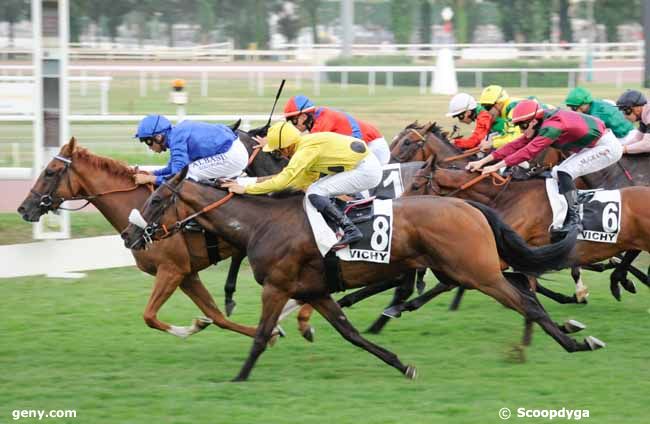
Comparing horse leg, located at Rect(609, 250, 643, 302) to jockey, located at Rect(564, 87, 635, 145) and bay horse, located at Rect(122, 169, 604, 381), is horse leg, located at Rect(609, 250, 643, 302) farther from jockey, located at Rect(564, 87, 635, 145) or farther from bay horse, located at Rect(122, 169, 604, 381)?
bay horse, located at Rect(122, 169, 604, 381)

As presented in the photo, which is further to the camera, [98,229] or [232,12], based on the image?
[232,12]

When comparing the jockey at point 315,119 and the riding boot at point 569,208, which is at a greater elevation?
the jockey at point 315,119

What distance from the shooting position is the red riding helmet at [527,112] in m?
7.80

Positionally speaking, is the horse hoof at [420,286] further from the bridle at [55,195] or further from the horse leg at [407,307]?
the bridle at [55,195]

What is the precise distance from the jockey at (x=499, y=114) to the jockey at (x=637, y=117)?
93 centimetres

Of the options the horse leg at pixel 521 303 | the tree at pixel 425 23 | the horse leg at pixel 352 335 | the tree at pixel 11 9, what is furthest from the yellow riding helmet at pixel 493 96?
the tree at pixel 11 9

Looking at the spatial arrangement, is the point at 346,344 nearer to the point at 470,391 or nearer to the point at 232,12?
the point at 470,391

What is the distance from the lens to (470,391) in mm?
6031

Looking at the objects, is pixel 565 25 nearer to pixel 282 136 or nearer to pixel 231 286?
pixel 231 286

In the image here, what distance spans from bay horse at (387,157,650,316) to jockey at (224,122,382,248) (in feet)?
4.06

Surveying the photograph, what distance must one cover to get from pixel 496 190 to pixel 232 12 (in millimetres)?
35511

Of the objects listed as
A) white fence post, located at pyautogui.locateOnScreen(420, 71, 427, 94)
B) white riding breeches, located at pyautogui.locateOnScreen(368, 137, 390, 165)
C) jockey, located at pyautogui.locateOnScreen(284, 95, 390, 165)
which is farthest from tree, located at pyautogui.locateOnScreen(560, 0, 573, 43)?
jockey, located at pyautogui.locateOnScreen(284, 95, 390, 165)

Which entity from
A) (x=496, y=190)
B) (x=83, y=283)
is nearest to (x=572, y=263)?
(x=496, y=190)

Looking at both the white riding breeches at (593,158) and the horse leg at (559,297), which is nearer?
the white riding breeches at (593,158)
